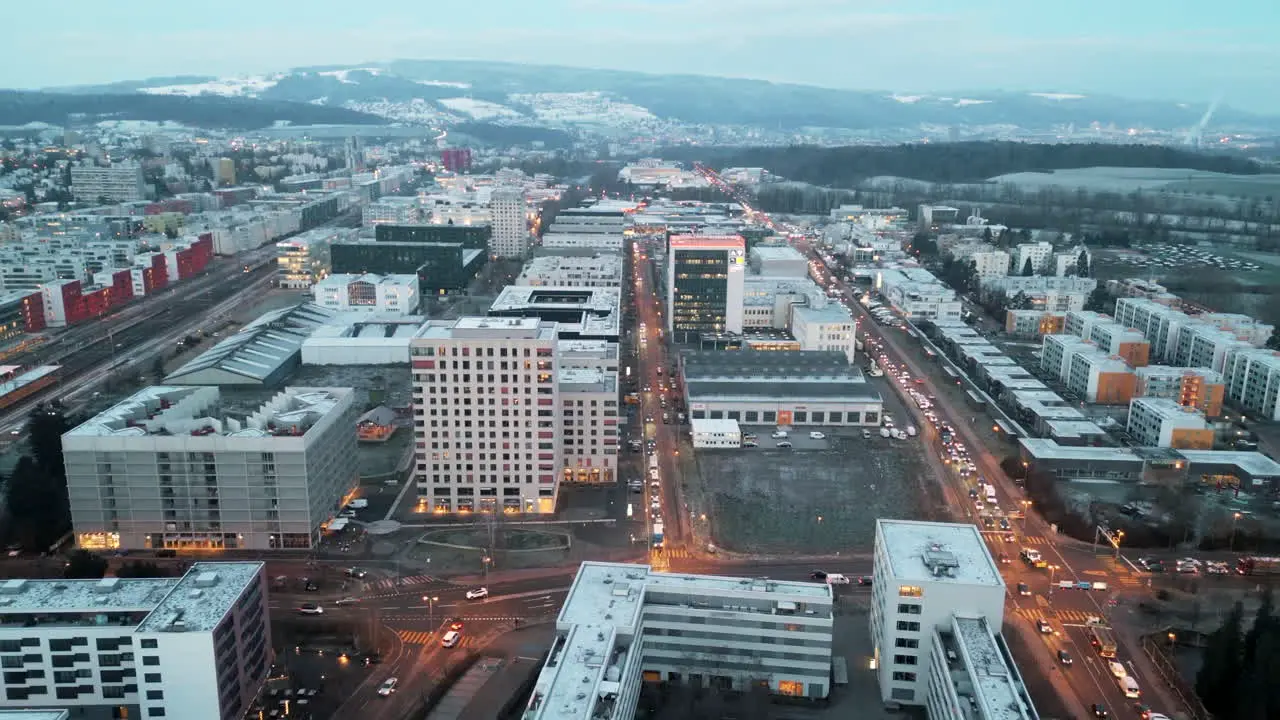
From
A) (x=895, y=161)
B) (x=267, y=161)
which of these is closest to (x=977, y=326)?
(x=895, y=161)

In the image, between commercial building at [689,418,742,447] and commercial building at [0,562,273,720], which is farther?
commercial building at [689,418,742,447]

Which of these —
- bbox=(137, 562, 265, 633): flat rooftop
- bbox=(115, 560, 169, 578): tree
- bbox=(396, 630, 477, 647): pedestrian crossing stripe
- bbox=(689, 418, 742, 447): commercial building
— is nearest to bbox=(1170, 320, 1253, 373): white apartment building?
bbox=(689, 418, 742, 447): commercial building

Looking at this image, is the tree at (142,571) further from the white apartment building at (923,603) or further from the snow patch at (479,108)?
the snow patch at (479,108)

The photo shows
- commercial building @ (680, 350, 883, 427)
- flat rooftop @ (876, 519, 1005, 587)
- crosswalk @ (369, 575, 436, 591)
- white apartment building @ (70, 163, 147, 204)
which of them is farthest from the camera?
white apartment building @ (70, 163, 147, 204)

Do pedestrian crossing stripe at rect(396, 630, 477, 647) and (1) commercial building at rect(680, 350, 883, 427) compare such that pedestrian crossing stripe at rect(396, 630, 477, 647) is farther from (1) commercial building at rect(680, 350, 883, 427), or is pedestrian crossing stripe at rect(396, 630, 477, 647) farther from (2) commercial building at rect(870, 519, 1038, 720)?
(1) commercial building at rect(680, 350, 883, 427)

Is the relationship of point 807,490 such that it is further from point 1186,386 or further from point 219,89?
point 219,89
